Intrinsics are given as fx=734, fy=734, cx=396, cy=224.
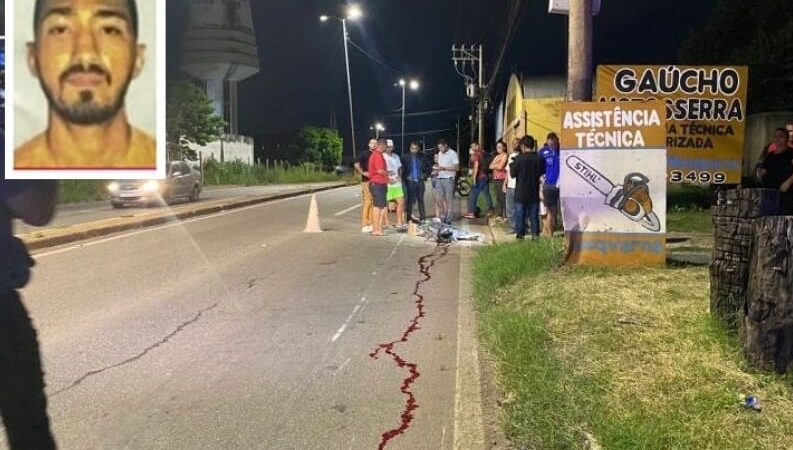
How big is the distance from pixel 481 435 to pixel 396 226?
36.7ft

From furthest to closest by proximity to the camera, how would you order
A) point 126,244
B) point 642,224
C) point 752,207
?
point 126,244
point 642,224
point 752,207

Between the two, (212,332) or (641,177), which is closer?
(212,332)

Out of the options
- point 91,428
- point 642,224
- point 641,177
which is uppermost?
point 641,177

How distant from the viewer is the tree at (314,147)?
208 ft

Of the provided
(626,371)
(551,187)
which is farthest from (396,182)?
(626,371)

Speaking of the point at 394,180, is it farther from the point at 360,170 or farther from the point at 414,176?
the point at 414,176

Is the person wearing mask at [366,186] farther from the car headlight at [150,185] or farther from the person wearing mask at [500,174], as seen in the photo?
the car headlight at [150,185]

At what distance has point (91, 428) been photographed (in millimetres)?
4234

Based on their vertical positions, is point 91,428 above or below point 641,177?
below

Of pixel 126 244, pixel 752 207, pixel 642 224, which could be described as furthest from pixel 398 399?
pixel 126 244

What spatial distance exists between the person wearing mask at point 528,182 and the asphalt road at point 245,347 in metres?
1.27

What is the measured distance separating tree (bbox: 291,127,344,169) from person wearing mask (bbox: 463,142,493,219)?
46.6 metres

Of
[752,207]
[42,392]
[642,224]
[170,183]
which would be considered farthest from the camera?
[170,183]

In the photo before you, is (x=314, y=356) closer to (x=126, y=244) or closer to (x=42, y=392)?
(x=42, y=392)
